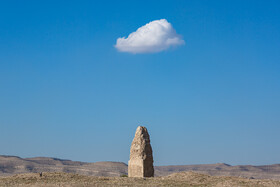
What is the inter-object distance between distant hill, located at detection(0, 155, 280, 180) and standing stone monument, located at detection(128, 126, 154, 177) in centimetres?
5245

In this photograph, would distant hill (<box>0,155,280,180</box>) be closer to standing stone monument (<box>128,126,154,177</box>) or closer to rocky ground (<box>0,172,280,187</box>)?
standing stone monument (<box>128,126,154,177</box>)

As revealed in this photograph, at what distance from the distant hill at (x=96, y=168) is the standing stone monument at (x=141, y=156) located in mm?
52453

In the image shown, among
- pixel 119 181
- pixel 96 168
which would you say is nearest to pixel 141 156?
pixel 119 181

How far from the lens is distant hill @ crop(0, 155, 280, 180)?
8825 centimetres

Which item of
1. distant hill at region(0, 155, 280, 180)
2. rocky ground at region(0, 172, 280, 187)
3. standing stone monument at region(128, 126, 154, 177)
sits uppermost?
distant hill at region(0, 155, 280, 180)

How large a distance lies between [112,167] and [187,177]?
69.0 m

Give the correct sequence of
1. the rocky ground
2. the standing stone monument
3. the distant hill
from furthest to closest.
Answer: the distant hill
the standing stone monument
the rocky ground

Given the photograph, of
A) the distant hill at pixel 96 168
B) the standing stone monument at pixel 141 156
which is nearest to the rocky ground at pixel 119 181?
the standing stone monument at pixel 141 156

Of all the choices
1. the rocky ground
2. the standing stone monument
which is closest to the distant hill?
the standing stone monument

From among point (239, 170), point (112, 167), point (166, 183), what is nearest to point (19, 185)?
point (166, 183)

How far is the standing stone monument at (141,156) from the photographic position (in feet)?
108

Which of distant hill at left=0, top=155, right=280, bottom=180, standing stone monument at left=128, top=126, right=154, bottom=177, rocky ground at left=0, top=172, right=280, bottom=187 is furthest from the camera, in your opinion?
distant hill at left=0, top=155, right=280, bottom=180

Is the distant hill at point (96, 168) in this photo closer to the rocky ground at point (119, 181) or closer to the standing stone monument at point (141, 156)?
the standing stone monument at point (141, 156)

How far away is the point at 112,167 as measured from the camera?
9894 centimetres
